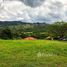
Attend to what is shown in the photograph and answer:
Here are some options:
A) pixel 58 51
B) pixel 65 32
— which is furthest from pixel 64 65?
pixel 65 32

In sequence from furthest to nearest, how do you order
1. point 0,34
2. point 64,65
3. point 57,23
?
point 57,23
point 0,34
point 64,65

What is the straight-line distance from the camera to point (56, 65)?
746 inches

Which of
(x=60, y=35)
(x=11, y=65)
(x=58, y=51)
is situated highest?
(x=11, y=65)

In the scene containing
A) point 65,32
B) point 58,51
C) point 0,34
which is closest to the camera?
point 58,51

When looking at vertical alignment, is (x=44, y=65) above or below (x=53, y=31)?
above

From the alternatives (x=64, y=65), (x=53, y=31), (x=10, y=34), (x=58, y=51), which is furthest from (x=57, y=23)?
(x=64, y=65)

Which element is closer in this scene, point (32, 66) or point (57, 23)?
point (32, 66)

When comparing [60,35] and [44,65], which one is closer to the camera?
[44,65]

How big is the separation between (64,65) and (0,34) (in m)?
59.7

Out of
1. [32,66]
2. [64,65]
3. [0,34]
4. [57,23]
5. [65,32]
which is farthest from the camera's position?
[57,23]

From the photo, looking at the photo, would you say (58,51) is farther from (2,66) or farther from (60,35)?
(60,35)

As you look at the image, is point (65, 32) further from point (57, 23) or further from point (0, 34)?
point (0, 34)

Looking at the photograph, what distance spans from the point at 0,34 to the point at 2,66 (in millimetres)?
59925

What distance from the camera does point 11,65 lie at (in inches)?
715
